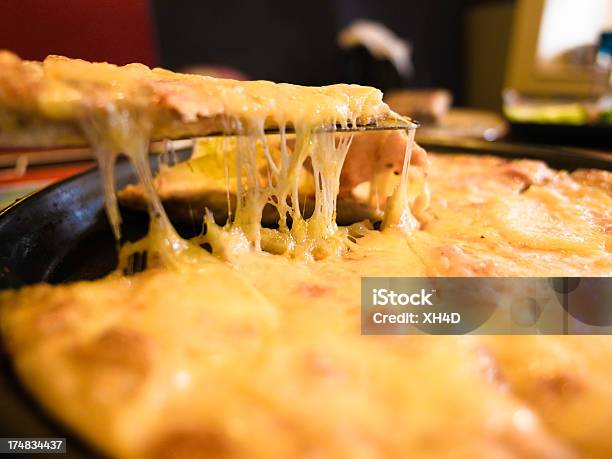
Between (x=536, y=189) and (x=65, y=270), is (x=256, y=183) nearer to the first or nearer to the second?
(x=65, y=270)

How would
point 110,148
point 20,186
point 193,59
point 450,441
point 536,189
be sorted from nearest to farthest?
point 450,441 → point 110,148 → point 536,189 → point 20,186 → point 193,59

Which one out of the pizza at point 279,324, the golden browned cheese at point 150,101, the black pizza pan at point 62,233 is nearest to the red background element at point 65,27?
the black pizza pan at point 62,233

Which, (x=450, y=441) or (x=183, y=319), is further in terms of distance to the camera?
(x=183, y=319)

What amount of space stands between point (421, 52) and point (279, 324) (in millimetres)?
6279

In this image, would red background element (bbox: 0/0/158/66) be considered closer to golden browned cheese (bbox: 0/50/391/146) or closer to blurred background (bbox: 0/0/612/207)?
blurred background (bbox: 0/0/612/207)

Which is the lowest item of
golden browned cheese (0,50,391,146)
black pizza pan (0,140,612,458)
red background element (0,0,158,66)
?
black pizza pan (0,140,612,458)

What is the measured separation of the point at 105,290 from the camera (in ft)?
2.80

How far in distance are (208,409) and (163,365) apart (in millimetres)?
97

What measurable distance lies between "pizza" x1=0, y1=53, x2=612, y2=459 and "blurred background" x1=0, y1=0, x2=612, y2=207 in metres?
1.54

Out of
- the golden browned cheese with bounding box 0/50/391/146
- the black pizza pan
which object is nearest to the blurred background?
the black pizza pan

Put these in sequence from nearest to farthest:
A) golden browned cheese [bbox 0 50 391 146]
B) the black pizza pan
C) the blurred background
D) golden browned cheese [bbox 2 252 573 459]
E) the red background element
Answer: golden browned cheese [bbox 2 252 573 459]
golden browned cheese [bbox 0 50 391 146]
the black pizza pan
the red background element
the blurred background

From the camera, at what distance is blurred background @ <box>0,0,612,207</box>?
3.04 meters

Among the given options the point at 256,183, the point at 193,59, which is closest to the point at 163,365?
the point at 256,183
